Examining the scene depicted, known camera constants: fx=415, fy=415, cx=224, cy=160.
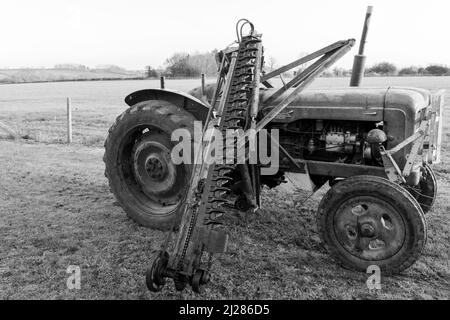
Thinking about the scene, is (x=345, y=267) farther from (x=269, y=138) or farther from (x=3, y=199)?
(x=3, y=199)

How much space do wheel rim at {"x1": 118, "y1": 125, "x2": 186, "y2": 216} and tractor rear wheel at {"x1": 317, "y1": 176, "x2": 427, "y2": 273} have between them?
1.58 meters

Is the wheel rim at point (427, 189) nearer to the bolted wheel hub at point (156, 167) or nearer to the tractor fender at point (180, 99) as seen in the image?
the tractor fender at point (180, 99)

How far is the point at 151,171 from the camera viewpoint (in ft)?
14.6

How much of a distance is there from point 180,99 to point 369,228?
223 cm

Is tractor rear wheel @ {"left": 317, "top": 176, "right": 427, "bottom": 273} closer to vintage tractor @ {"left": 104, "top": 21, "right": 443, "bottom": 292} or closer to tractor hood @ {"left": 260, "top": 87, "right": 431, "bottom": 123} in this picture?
vintage tractor @ {"left": 104, "top": 21, "right": 443, "bottom": 292}

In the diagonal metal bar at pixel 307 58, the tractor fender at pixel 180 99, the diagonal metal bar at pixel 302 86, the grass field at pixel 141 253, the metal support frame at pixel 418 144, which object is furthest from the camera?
the tractor fender at pixel 180 99

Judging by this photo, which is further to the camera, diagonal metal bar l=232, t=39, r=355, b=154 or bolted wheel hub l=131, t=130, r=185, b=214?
bolted wheel hub l=131, t=130, r=185, b=214

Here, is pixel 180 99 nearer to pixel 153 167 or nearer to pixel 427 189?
pixel 153 167

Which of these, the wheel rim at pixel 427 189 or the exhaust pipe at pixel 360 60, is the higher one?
the exhaust pipe at pixel 360 60

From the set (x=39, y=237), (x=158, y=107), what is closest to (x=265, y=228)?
(x=158, y=107)

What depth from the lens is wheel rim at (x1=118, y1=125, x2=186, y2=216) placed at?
172 inches

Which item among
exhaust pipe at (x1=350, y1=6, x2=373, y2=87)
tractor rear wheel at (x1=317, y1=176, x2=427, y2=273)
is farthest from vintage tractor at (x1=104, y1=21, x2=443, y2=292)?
exhaust pipe at (x1=350, y1=6, x2=373, y2=87)

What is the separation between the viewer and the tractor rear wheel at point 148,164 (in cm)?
421

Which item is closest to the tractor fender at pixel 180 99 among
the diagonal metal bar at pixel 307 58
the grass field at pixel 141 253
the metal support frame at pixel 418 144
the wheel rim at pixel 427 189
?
the diagonal metal bar at pixel 307 58
